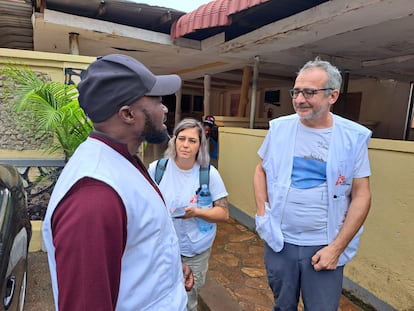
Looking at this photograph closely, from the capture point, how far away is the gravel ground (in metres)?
2.70

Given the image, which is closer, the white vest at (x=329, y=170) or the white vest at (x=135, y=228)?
the white vest at (x=135, y=228)

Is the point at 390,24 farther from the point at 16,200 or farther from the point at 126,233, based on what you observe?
the point at 16,200

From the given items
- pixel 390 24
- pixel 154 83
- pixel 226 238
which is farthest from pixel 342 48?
pixel 154 83

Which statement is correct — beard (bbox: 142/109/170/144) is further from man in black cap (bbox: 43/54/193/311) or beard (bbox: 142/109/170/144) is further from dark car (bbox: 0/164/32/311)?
dark car (bbox: 0/164/32/311)

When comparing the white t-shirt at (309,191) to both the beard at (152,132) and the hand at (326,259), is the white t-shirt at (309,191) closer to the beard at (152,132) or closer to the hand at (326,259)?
the hand at (326,259)

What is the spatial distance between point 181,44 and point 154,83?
4.04 metres

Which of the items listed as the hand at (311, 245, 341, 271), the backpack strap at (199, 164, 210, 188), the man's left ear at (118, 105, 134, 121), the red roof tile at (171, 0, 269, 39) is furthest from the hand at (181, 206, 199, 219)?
the red roof tile at (171, 0, 269, 39)

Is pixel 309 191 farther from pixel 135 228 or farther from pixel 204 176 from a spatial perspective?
pixel 135 228

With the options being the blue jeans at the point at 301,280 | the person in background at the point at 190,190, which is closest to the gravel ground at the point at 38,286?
the person in background at the point at 190,190

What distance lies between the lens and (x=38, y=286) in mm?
2955

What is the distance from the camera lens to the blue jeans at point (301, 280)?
5.86 feet

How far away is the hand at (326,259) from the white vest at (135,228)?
3.20 ft

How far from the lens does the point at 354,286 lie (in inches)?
120

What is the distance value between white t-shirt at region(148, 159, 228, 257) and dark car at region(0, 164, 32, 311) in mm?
901
